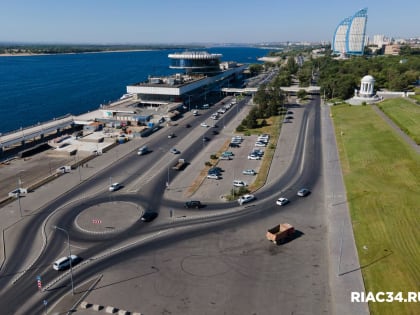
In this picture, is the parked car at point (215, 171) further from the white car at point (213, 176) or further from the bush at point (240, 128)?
the bush at point (240, 128)

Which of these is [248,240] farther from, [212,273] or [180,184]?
[180,184]

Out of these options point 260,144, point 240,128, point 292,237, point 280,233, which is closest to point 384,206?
point 292,237

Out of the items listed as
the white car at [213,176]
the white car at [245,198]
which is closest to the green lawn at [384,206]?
the white car at [245,198]

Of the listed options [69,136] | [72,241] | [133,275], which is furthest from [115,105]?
[133,275]

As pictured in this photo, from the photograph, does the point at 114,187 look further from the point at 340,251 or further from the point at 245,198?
the point at 340,251

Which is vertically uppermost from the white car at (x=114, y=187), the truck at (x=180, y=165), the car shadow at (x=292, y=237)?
the truck at (x=180, y=165)

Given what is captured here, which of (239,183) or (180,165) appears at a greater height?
(239,183)

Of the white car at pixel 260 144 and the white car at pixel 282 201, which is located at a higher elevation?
the white car at pixel 260 144
